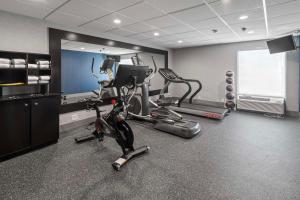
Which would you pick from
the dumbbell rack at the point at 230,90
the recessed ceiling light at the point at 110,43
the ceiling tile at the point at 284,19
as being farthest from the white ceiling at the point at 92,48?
the ceiling tile at the point at 284,19

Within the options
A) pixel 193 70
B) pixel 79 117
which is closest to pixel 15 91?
pixel 79 117

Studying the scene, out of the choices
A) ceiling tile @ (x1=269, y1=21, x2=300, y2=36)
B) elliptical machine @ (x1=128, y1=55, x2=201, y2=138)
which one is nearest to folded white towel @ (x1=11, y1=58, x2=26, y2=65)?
elliptical machine @ (x1=128, y1=55, x2=201, y2=138)

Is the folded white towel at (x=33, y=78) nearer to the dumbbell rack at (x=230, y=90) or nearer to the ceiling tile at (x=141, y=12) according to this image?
the ceiling tile at (x=141, y=12)

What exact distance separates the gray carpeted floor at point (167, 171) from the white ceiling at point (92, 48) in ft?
7.63

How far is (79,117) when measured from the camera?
4406 millimetres

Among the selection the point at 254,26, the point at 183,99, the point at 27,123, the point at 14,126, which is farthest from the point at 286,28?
the point at 14,126

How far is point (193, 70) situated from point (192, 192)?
20.5 feet

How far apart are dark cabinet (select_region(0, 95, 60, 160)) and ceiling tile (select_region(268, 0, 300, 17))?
430 centimetres

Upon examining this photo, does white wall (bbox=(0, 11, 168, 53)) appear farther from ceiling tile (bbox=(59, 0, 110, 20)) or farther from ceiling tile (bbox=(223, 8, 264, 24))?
ceiling tile (bbox=(223, 8, 264, 24))

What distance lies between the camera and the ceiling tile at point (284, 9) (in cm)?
273

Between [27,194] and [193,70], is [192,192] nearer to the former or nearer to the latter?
[27,194]

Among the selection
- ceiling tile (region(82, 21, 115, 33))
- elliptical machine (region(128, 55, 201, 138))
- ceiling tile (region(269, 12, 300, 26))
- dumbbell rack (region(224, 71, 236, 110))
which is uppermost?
ceiling tile (region(82, 21, 115, 33))

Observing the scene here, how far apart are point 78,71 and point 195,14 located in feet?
11.9

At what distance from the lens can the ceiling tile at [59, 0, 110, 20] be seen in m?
2.71
